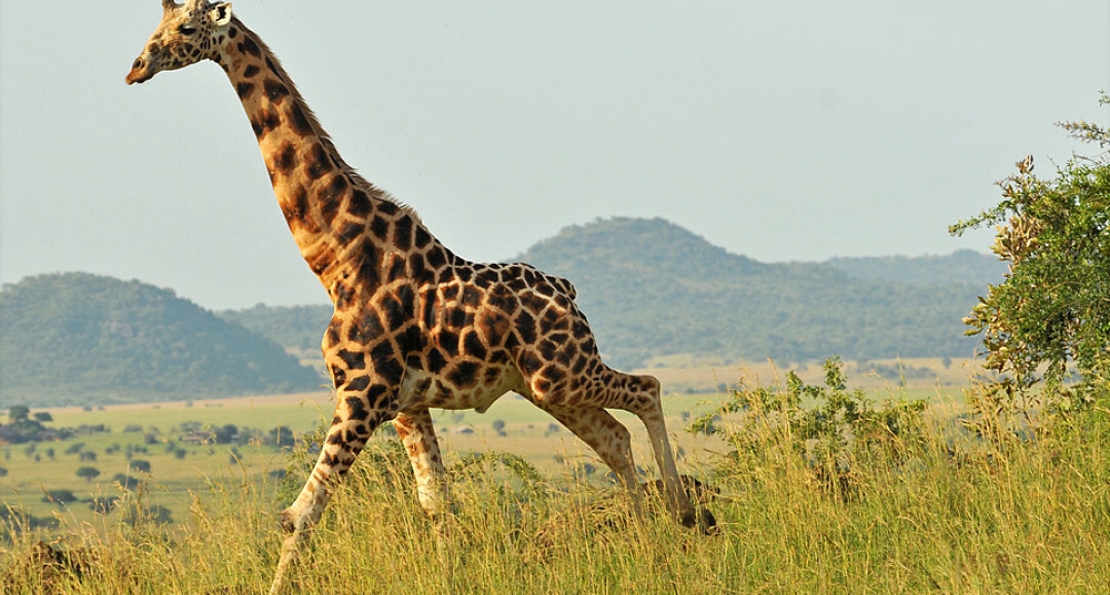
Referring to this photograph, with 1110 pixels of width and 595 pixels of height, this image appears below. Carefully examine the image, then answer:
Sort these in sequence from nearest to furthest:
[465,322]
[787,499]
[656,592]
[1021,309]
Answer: [656,592] < [465,322] < [787,499] < [1021,309]

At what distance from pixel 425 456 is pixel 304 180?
2.12 metres

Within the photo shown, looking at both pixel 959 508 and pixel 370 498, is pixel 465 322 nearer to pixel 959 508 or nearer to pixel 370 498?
pixel 370 498

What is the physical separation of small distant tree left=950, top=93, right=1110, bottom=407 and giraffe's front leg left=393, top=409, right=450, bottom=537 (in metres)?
5.61

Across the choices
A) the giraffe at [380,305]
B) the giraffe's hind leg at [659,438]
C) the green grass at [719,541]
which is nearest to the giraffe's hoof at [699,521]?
the giraffe's hind leg at [659,438]

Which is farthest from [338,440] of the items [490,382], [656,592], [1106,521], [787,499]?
[1106,521]

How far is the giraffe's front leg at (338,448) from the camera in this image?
7895 mm

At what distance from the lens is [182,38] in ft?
26.5

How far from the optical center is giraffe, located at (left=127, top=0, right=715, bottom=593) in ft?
26.2

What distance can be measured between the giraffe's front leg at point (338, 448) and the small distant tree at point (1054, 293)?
20.5 feet

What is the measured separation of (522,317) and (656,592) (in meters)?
2.04

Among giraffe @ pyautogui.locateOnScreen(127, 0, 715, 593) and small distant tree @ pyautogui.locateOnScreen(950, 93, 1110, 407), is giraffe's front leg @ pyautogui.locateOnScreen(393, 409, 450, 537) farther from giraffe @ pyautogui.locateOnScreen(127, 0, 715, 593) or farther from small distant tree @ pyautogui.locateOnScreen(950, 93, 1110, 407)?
small distant tree @ pyautogui.locateOnScreen(950, 93, 1110, 407)

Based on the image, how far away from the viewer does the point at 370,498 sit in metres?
9.11

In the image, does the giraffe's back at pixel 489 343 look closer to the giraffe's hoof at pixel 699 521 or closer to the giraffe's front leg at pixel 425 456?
the giraffe's front leg at pixel 425 456

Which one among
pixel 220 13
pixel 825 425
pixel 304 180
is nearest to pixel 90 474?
pixel 825 425
